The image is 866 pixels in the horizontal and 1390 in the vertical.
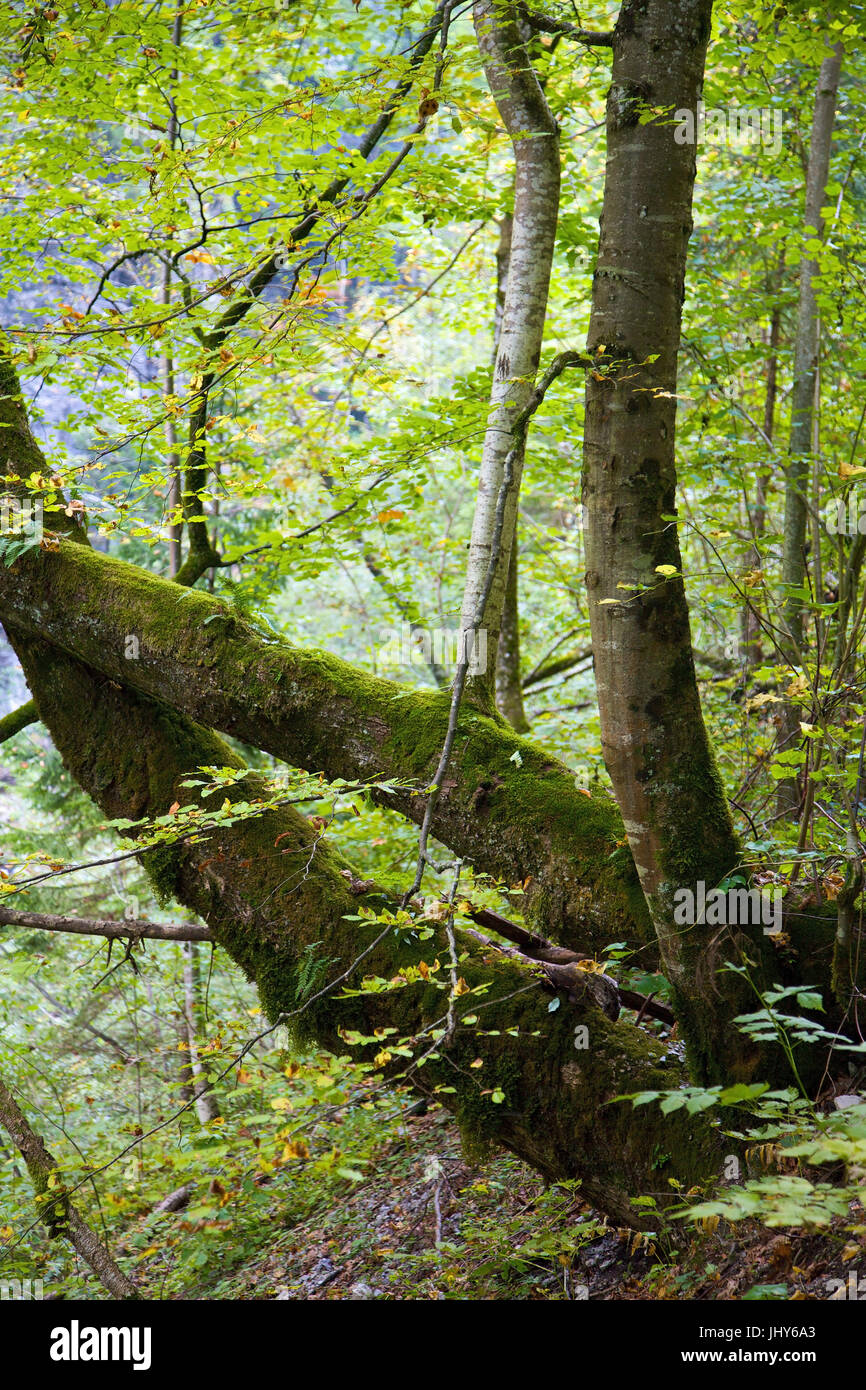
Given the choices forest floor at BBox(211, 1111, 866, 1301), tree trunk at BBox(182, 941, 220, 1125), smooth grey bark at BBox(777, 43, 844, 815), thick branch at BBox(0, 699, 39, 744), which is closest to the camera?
forest floor at BBox(211, 1111, 866, 1301)

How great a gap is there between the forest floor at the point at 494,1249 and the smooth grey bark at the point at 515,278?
6.69 ft

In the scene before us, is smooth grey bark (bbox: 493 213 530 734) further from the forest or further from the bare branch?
the bare branch

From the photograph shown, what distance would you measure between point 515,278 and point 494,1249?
13.8ft

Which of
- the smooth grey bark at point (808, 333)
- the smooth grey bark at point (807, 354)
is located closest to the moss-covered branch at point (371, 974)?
the smooth grey bark at point (807, 354)

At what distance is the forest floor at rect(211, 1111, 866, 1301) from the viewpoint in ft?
8.14

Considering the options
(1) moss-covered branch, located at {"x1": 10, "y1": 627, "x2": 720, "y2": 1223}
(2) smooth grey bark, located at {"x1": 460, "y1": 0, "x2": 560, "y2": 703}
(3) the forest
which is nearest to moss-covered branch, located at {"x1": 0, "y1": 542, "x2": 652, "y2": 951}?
(3) the forest

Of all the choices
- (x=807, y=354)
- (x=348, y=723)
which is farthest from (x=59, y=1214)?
(x=807, y=354)

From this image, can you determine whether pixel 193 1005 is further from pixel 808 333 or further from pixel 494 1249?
pixel 808 333

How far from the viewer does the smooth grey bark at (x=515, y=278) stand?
3.71 m

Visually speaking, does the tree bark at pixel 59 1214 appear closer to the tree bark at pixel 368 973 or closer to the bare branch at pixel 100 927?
the bare branch at pixel 100 927

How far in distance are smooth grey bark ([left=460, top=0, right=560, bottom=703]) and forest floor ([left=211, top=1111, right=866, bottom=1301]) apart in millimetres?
2039

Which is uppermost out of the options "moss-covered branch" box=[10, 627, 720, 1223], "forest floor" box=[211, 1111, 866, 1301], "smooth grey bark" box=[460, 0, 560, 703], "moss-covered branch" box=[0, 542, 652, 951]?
"smooth grey bark" box=[460, 0, 560, 703]

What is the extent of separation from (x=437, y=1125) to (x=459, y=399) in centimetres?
464
